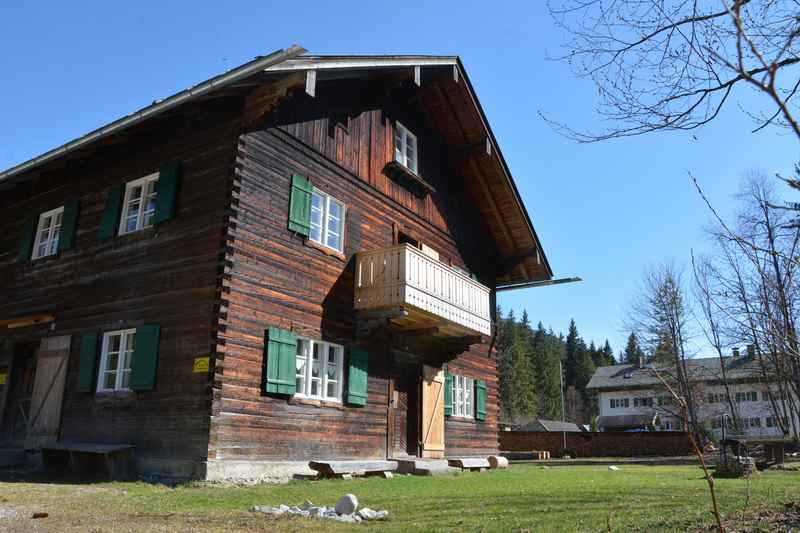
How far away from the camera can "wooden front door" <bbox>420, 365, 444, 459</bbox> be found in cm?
1833

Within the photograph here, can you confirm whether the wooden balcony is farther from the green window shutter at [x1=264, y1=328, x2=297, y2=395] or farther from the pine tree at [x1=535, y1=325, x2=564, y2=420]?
the pine tree at [x1=535, y1=325, x2=564, y2=420]

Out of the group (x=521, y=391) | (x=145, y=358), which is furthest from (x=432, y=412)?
(x=521, y=391)

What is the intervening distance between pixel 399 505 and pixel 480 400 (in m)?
13.2

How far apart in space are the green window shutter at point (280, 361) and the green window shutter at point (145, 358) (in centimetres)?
227

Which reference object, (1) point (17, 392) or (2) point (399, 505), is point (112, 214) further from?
(2) point (399, 505)

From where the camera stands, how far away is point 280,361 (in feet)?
44.3

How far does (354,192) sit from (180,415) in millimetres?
7360

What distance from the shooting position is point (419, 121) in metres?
21.0

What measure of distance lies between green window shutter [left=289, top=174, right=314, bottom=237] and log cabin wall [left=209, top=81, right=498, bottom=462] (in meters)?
0.16

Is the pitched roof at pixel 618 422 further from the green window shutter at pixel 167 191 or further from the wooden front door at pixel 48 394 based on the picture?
the green window shutter at pixel 167 191

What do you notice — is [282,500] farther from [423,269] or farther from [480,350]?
[480,350]

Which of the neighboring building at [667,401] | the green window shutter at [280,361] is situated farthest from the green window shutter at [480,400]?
the neighboring building at [667,401]

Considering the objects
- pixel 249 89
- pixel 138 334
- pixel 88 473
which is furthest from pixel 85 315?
pixel 249 89

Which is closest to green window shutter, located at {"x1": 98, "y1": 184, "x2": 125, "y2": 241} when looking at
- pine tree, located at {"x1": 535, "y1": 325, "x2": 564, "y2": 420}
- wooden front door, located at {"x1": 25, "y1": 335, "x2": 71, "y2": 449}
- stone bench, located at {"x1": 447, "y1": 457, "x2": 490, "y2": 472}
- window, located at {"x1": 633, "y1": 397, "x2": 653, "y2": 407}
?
wooden front door, located at {"x1": 25, "y1": 335, "x2": 71, "y2": 449}
